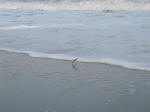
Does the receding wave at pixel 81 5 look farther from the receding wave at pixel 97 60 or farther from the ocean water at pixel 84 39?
the receding wave at pixel 97 60

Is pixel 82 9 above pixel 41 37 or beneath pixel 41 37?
above

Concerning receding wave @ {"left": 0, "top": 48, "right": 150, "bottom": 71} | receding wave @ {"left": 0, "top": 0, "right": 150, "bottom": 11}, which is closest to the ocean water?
receding wave @ {"left": 0, "top": 48, "right": 150, "bottom": 71}

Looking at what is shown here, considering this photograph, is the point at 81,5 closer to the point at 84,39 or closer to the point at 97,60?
the point at 84,39

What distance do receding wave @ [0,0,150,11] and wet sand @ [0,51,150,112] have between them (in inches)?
209

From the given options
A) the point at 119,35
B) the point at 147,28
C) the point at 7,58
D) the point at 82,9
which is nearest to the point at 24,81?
the point at 7,58

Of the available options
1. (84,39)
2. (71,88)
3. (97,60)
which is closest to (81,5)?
(84,39)

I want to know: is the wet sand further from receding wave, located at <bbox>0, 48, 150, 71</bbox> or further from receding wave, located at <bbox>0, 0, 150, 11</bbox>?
receding wave, located at <bbox>0, 0, 150, 11</bbox>

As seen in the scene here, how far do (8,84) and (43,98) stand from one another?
0.60 m

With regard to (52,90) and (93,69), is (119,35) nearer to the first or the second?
(93,69)

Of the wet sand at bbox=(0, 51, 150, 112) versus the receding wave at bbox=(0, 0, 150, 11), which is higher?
the receding wave at bbox=(0, 0, 150, 11)

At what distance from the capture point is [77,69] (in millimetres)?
3711

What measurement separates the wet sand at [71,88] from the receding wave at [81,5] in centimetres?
531

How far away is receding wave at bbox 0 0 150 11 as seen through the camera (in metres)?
8.80

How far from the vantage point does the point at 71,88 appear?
10.2ft
